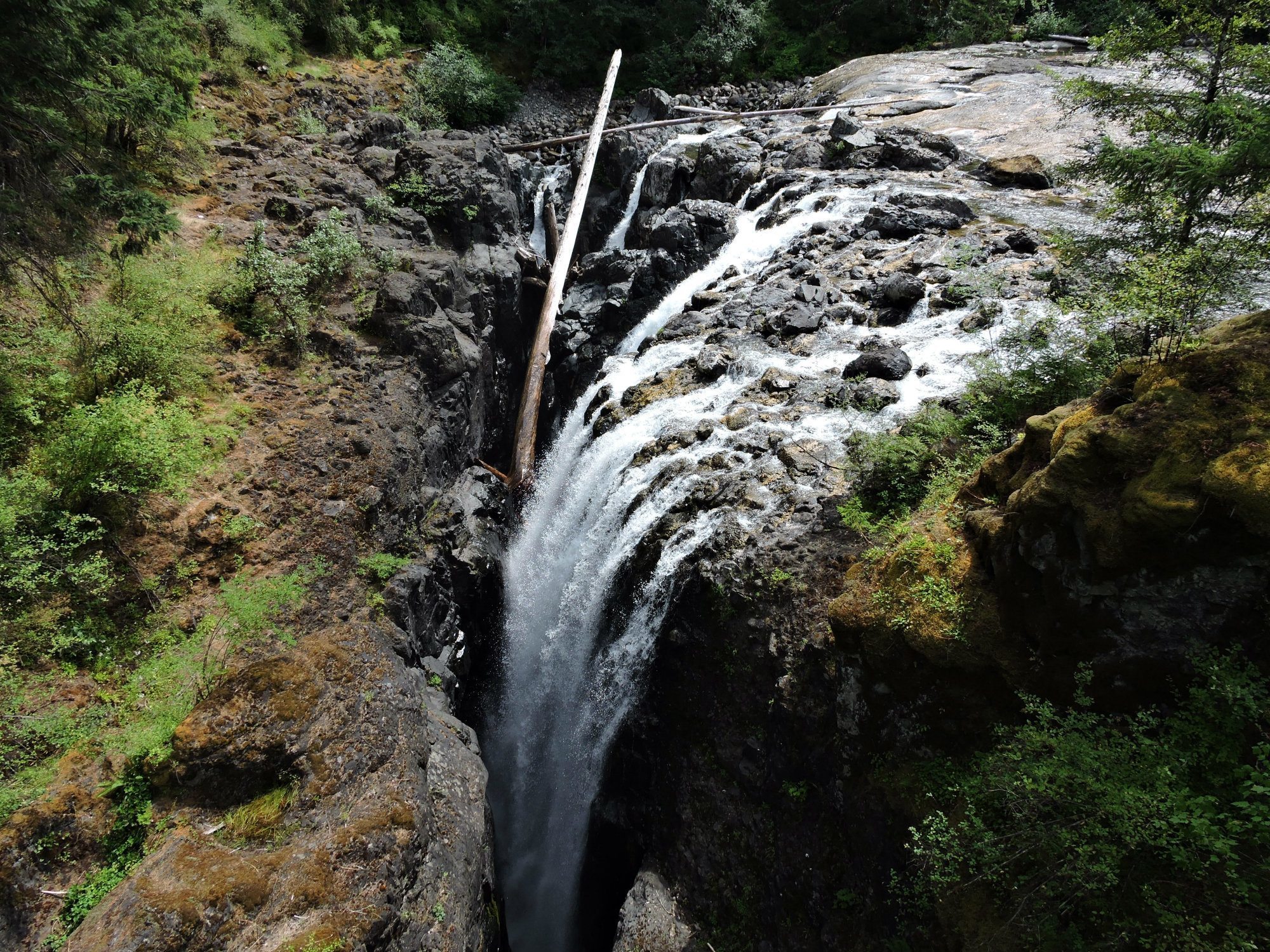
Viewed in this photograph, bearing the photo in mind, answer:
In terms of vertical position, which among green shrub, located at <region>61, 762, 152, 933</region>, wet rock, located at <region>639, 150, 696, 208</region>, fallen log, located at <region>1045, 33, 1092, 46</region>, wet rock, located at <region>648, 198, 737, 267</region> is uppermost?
fallen log, located at <region>1045, 33, 1092, 46</region>

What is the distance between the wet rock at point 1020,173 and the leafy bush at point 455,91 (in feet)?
54.0

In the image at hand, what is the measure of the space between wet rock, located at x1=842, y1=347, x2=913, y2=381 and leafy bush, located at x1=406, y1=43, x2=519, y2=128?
54.6 feet

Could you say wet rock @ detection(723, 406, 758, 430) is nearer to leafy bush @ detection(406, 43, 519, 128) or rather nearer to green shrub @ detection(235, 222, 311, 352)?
green shrub @ detection(235, 222, 311, 352)

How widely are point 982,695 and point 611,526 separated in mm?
5849

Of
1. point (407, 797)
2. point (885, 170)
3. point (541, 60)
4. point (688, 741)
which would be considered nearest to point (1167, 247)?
point (688, 741)

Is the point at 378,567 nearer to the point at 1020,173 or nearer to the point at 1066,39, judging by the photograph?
the point at 1020,173

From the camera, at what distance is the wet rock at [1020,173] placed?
14.2 m

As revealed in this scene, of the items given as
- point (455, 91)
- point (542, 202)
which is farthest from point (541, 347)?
point (455, 91)

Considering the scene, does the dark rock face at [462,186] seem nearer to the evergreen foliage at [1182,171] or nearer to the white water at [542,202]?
the white water at [542,202]

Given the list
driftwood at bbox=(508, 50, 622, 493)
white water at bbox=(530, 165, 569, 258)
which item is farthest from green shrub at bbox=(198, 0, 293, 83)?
driftwood at bbox=(508, 50, 622, 493)

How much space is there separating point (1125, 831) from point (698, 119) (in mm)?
23645

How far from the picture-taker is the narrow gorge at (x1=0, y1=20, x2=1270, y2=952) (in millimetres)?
4621

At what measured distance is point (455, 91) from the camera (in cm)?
2089

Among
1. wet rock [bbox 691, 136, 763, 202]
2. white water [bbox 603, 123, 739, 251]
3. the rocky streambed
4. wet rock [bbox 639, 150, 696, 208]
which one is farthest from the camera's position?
white water [bbox 603, 123, 739, 251]
